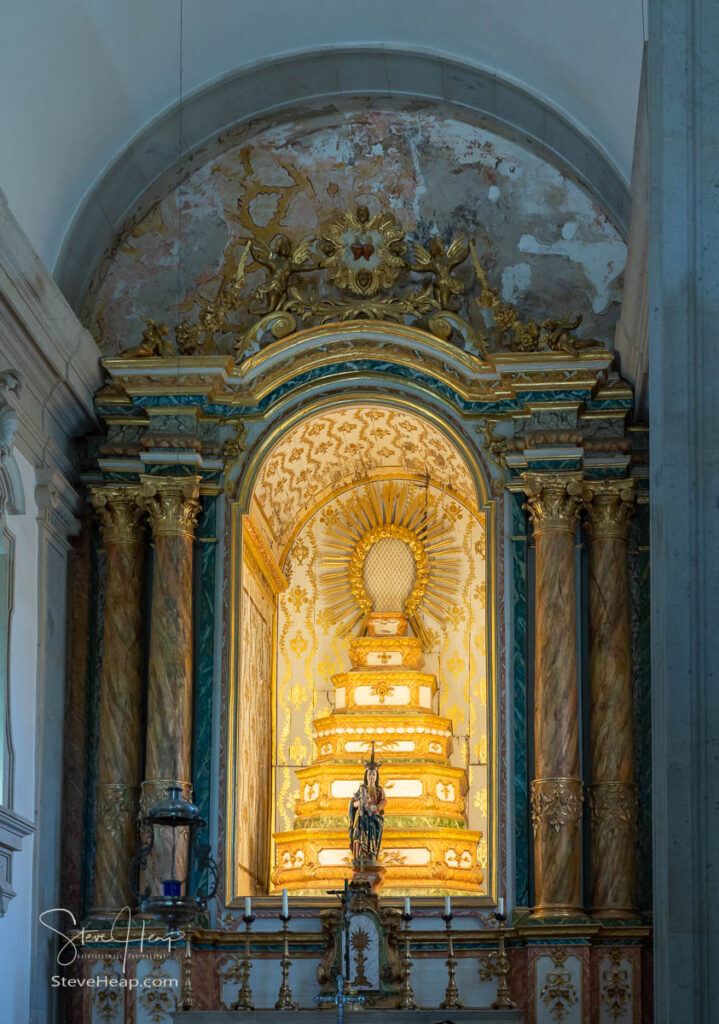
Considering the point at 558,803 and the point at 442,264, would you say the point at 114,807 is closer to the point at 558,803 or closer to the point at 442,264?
the point at 558,803

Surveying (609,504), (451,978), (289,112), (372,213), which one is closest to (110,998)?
(451,978)

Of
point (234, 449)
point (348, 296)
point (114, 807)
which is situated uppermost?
point (348, 296)

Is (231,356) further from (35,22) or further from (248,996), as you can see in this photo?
(248,996)

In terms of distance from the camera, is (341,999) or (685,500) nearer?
(685,500)

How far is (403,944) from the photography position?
45.9ft

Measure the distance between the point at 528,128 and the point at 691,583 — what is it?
8435 millimetres

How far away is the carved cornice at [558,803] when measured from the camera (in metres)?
14.1

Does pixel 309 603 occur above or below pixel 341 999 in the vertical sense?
above

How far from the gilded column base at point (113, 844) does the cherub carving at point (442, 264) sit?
4.69m

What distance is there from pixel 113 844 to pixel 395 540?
3.94 metres

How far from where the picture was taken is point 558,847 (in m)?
14.0

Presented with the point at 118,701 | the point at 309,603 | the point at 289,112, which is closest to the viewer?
the point at 118,701

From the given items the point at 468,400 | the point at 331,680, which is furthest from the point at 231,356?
the point at 331,680

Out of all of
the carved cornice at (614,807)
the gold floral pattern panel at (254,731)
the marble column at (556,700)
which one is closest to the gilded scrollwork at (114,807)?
the gold floral pattern panel at (254,731)
